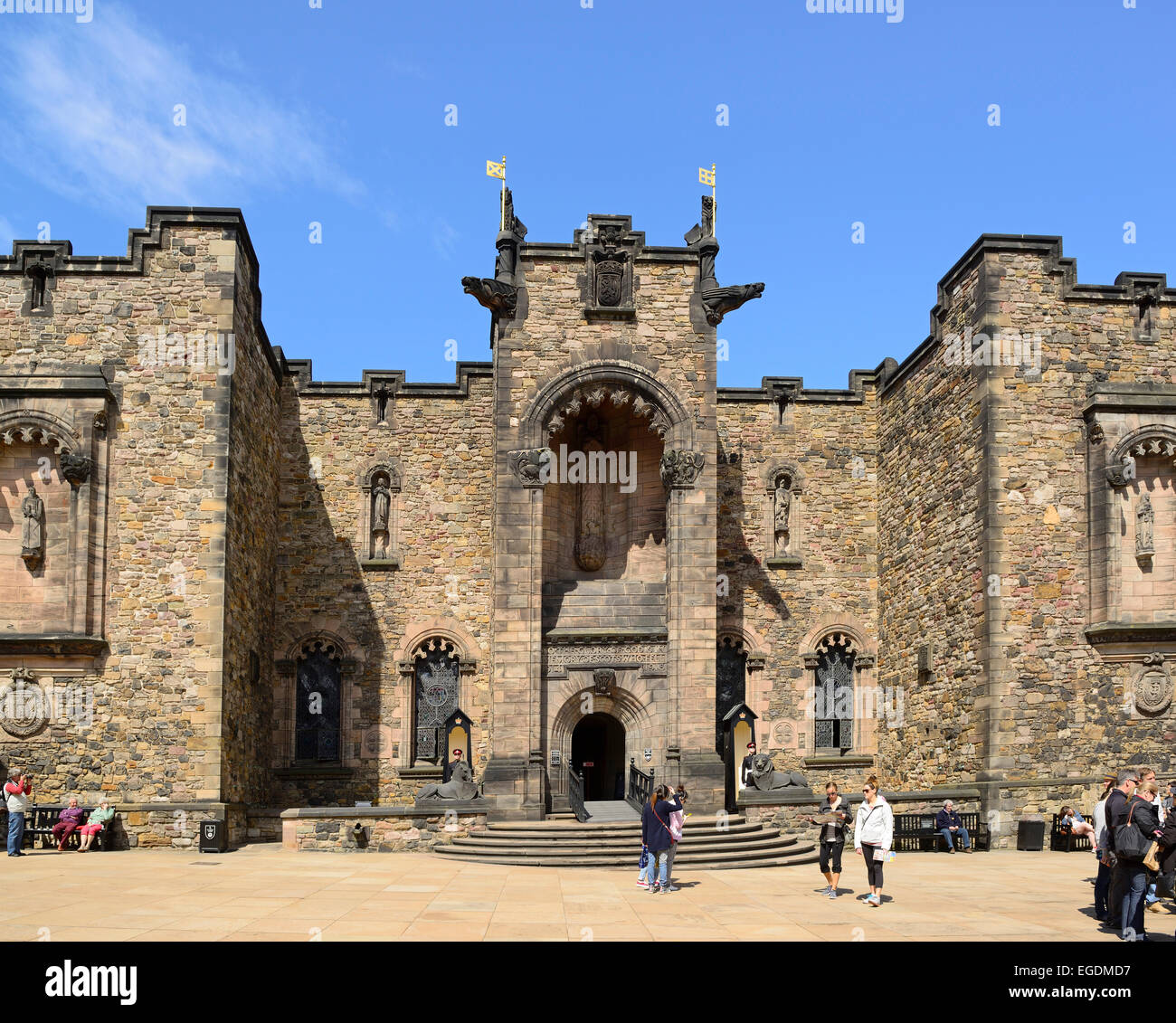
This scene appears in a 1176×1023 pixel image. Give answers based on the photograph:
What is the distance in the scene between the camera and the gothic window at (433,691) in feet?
82.3

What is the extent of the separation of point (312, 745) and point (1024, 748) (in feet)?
48.0

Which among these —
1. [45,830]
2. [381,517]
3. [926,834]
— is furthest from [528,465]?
[45,830]

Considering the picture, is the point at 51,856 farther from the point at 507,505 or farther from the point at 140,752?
the point at 507,505

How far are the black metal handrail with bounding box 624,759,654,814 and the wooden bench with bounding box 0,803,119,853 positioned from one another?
9.03 meters

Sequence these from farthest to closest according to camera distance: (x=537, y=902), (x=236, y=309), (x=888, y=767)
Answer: (x=888, y=767) → (x=236, y=309) → (x=537, y=902)

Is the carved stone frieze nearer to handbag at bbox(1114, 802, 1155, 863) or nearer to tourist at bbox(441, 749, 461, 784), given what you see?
handbag at bbox(1114, 802, 1155, 863)

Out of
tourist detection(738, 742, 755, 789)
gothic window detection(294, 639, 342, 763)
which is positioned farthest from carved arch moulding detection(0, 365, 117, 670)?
tourist detection(738, 742, 755, 789)

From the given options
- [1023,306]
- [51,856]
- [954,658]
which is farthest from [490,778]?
[1023,306]

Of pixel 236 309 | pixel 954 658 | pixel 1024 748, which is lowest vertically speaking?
pixel 1024 748

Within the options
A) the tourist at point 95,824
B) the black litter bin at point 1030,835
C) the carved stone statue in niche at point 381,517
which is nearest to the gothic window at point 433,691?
the carved stone statue in niche at point 381,517

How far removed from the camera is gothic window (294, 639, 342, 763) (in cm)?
2480

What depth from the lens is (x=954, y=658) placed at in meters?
21.6

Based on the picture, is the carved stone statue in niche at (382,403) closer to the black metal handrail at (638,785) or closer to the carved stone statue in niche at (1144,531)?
the black metal handrail at (638,785)

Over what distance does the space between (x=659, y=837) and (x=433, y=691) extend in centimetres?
1116
